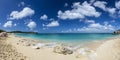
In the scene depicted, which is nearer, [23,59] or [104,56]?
[104,56]

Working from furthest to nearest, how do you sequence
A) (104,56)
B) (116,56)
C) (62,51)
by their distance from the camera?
(62,51) < (104,56) < (116,56)

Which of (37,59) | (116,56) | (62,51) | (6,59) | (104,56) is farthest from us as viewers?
(62,51)

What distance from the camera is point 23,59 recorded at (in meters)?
8.68

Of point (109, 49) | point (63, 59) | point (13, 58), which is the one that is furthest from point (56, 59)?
point (109, 49)

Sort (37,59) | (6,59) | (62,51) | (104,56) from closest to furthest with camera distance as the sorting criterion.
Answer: (104,56), (6,59), (37,59), (62,51)

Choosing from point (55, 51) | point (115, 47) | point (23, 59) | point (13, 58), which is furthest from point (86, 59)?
point (13, 58)

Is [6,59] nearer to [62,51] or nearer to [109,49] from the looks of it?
[62,51]

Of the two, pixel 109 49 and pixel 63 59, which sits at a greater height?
pixel 109 49

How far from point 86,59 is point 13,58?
15.2 ft

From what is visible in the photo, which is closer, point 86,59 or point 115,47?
point 115,47

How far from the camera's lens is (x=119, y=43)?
8078 millimetres

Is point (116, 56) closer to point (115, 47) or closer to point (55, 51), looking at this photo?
point (115, 47)

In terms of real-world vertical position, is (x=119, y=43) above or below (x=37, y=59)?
above

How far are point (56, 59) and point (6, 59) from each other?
320cm
